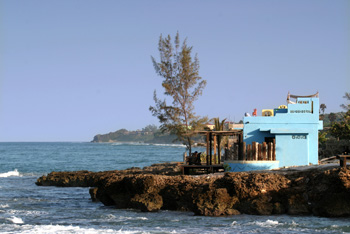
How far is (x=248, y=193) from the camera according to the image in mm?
18859

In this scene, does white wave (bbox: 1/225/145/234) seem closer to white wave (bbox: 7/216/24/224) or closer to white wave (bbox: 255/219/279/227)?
white wave (bbox: 7/216/24/224)

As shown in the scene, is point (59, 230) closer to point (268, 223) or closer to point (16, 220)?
point (16, 220)

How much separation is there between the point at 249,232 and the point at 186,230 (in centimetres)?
198

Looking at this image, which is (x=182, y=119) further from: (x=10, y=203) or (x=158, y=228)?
(x=158, y=228)

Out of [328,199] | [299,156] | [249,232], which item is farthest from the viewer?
[299,156]

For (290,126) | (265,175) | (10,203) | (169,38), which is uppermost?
(169,38)

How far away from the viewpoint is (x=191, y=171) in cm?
3061

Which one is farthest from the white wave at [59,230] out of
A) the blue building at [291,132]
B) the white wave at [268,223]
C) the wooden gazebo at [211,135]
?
the blue building at [291,132]

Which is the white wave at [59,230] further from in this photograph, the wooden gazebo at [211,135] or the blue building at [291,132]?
the blue building at [291,132]

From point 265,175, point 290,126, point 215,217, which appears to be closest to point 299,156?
point 290,126

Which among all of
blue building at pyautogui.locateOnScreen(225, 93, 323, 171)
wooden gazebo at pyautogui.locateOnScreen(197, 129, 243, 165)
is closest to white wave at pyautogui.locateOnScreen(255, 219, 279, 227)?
wooden gazebo at pyautogui.locateOnScreen(197, 129, 243, 165)

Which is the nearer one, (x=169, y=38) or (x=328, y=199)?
(x=328, y=199)

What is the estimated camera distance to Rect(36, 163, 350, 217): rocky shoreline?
58.5ft

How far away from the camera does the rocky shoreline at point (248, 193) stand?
58.5 ft
